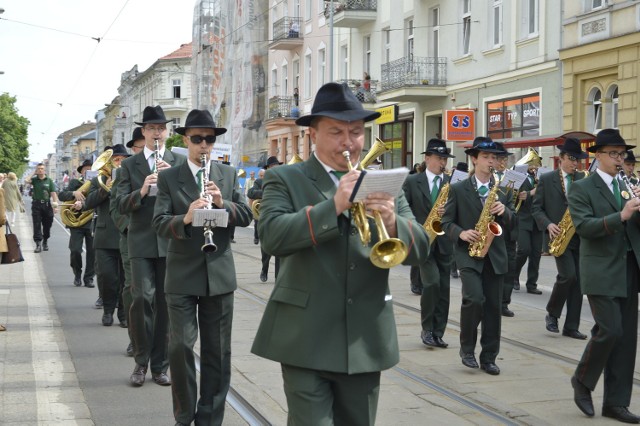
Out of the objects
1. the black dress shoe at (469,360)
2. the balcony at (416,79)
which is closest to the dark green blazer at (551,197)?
the black dress shoe at (469,360)

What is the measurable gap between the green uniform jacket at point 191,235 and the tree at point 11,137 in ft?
296

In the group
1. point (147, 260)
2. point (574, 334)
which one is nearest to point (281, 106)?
point (574, 334)

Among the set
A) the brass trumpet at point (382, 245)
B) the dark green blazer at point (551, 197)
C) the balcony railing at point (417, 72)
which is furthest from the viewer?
the balcony railing at point (417, 72)

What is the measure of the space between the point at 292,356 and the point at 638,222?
3706 mm

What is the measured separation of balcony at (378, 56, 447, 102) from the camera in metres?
30.6

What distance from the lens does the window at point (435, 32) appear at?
102 ft

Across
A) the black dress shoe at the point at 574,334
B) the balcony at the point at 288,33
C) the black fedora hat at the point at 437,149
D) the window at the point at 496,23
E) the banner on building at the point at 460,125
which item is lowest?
the black dress shoe at the point at 574,334

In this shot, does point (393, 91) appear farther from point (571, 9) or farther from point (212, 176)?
point (212, 176)

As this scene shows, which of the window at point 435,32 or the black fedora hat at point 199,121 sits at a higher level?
the window at point 435,32

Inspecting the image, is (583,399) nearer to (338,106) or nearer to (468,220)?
(468,220)

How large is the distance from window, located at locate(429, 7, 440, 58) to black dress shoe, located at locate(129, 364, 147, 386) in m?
24.5

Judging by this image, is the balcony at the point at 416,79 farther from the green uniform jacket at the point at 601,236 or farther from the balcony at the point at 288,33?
the green uniform jacket at the point at 601,236

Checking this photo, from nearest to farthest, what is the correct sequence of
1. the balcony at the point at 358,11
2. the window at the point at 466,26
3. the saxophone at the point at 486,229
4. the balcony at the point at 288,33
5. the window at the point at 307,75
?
the saxophone at the point at 486,229 → the window at the point at 466,26 → the balcony at the point at 358,11 → the window at the point at 307,75 → the balcony at the point at 288,33

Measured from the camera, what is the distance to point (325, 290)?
13.6 ft
